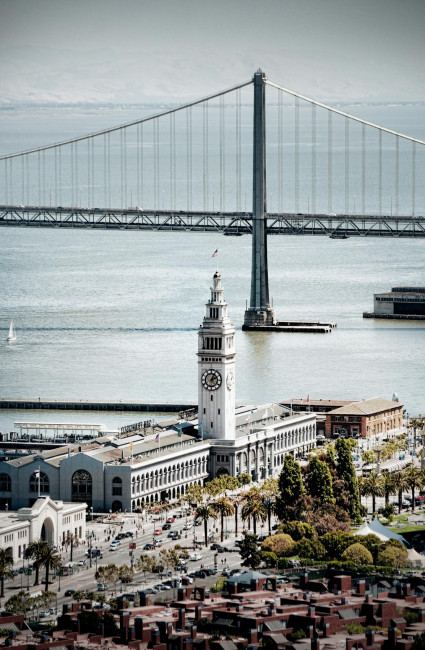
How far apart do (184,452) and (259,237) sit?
3731cm

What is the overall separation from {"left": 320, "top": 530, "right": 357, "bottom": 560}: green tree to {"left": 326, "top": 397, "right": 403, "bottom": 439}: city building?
16.7 metres

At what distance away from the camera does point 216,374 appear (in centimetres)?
6206

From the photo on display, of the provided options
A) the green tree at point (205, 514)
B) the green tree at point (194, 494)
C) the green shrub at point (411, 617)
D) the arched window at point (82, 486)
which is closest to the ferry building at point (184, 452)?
the arched window at point (82, 486)

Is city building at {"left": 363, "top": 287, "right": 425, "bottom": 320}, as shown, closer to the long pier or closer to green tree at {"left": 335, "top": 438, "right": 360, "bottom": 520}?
the long pier

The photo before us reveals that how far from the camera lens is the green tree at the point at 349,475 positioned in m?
55.5

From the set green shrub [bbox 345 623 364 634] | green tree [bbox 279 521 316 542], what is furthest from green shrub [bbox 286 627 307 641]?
green tree [bbox 279 521 316 542]

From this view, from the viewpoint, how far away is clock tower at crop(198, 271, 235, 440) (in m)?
62.0

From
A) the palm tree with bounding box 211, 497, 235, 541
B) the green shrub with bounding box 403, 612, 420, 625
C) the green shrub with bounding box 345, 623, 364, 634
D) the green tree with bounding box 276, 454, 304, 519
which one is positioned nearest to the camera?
the green shrub with bounding box 345, 623, 364, 634

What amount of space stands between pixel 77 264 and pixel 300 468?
62.6m

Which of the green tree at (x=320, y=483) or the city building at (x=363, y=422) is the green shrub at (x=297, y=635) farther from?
the city building at (x=363, y=422)

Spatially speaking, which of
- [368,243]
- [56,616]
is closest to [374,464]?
[56,616]

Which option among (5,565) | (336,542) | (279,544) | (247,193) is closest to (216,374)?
(279,544)

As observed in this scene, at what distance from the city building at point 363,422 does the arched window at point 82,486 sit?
1208cm

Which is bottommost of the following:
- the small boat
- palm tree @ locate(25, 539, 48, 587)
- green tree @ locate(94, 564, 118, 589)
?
green tree @ locate(94, 564, 118, 589)
